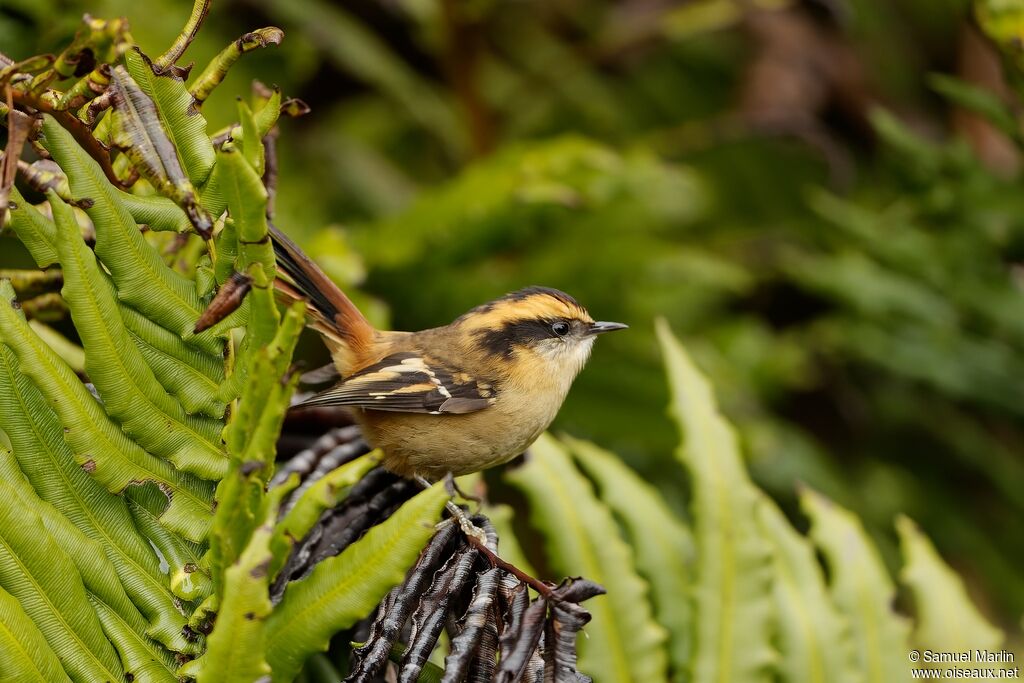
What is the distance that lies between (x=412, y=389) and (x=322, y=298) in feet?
1.03

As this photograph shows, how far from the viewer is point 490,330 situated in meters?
2.88

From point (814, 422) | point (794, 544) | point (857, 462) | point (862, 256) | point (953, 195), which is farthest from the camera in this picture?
point (814, 422)

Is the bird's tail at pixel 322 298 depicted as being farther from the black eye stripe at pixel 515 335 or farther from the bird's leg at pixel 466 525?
the bird's leg at pixel 466 525

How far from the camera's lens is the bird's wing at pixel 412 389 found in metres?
2.49

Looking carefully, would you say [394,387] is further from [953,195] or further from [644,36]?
[644,36]

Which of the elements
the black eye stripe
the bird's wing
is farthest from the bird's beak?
the bird's wing

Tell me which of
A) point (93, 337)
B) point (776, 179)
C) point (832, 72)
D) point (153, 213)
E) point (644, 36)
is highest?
point (153, 213)

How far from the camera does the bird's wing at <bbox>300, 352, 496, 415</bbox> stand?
2493mm

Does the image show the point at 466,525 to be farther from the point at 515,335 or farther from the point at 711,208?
the point at 711,208

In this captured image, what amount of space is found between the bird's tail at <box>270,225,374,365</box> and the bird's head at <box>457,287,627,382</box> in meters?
0.31

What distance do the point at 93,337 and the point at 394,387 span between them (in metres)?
1.01

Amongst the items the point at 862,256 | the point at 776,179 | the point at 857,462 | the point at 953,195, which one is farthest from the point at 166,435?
the point at 776,179

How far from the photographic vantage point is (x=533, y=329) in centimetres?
291

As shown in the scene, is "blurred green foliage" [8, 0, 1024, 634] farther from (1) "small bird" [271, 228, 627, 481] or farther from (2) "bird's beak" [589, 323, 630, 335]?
(2) "bird's beak" [589, 323, 630, 335]
